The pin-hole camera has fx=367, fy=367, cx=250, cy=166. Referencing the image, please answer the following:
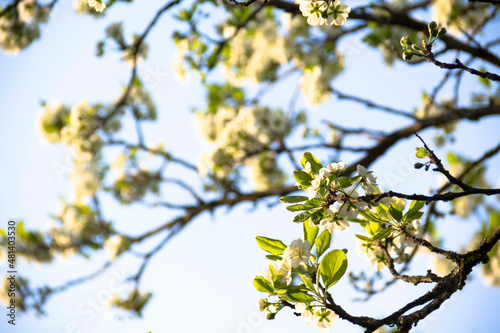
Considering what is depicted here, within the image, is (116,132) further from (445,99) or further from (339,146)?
(445,99)

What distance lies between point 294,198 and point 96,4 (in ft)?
3.43

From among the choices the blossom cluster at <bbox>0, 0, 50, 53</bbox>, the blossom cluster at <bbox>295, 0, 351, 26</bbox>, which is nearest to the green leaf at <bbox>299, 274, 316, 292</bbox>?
the blossom cluster at <bbox>295, 0, 351, 26</bbox>

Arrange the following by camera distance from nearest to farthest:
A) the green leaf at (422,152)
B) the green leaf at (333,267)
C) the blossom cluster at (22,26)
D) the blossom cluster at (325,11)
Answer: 1. the green leaf at (422,152)
2. the green leaf at (333,267)
3. the blossom cluster at (325,11)
4. the blossom cluster at (22,26)

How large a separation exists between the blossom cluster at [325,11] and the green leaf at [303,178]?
22.7 inches

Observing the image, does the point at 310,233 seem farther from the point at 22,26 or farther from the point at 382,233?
the point at 22,26

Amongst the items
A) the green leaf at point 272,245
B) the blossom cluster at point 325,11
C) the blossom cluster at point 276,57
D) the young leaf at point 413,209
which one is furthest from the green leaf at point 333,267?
the blossom cluster at point 276,57

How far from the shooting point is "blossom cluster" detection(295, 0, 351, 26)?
128cm

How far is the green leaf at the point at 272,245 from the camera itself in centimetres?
123

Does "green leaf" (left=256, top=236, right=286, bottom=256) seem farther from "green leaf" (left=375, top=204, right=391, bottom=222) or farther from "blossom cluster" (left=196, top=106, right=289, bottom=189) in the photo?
"blossom cluster" (left=196, top=106, right=289, bottom=189)

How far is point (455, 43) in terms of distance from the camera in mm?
2279

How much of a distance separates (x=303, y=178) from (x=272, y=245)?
0.26m

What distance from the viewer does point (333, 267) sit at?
1180mm

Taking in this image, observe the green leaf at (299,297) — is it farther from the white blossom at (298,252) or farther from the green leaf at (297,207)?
the green leaf at (297,207)

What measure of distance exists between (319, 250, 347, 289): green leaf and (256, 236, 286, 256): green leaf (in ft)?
0.47
